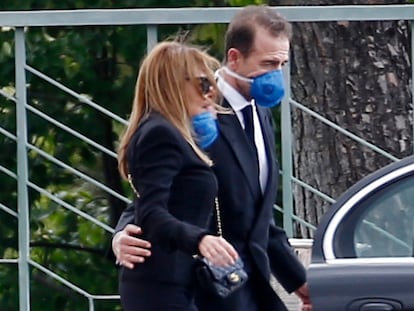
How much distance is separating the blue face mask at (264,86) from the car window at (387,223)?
45 centimetres

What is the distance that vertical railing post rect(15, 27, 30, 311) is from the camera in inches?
258

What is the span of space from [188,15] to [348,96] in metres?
1.13

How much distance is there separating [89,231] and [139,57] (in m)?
1.20

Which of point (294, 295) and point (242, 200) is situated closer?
point (242, 200)

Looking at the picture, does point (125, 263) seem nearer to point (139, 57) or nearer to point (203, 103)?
point (203, 103)

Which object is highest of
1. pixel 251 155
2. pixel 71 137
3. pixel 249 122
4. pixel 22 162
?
pixel 71 137

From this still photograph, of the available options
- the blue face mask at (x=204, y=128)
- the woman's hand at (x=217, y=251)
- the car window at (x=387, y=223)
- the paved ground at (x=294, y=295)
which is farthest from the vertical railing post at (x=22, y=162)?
the woman's hand at (x=217, y=251)

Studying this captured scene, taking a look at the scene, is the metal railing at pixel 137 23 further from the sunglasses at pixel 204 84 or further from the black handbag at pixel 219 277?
the black handbag at pixel 219 277

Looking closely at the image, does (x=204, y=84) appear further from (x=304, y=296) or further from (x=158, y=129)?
(x=304, y=296)

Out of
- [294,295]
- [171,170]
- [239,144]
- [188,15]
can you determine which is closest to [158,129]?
[171,170]

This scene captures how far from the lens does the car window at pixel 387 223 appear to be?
4977 mm

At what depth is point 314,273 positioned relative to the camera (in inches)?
198

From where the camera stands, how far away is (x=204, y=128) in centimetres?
480

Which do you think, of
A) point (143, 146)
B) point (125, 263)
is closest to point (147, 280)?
point (125, 263)
